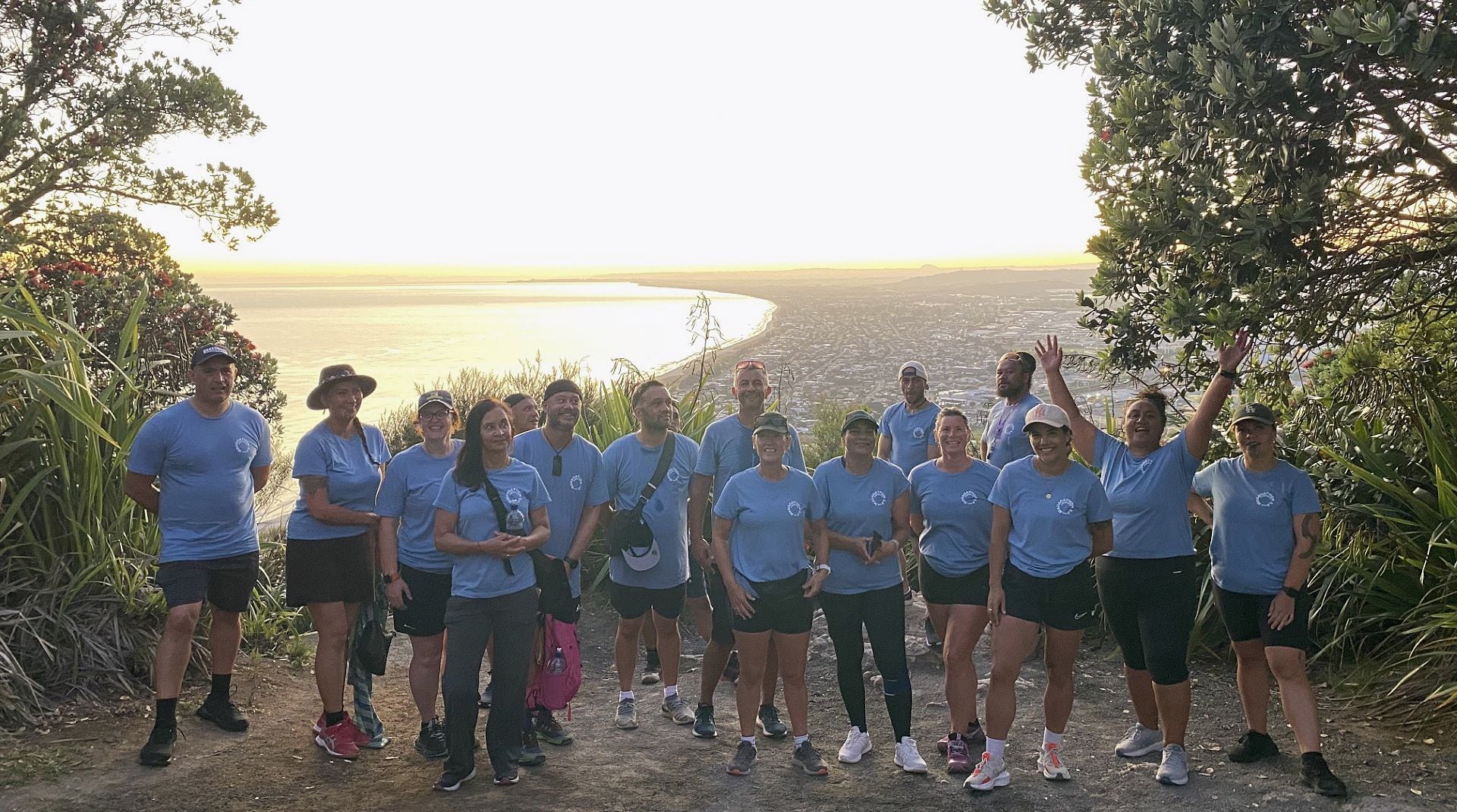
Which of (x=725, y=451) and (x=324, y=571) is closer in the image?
(x=324, y=571)

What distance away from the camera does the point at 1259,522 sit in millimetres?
5508

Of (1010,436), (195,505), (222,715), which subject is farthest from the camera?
(1010,436)

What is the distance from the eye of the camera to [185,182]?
14.6 metres

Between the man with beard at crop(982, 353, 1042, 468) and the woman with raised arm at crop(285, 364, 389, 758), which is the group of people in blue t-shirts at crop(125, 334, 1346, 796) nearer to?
the woman with raised arm at crop(285, 364, 389, 758)

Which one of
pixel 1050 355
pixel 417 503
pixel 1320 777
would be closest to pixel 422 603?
pixel 417 503

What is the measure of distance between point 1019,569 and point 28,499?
5.51m

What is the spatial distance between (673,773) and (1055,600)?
6.68 ft

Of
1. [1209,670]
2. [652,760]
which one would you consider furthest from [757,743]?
[1209,670]

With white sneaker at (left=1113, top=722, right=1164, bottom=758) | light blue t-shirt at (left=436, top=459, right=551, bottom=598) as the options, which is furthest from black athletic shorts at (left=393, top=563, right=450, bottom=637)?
white sneaker at (left=1113, top=722, right=1164, bottom=758)

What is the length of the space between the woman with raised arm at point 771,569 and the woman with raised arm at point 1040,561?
2.73 feet

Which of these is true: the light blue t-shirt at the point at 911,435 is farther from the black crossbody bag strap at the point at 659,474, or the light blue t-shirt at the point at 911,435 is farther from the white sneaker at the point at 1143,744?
the white sneaker at the point at 1143,744

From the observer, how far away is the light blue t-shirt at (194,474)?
5.91m

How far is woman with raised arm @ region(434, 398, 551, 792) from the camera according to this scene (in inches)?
217

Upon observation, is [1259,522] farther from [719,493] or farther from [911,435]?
[911,435]
